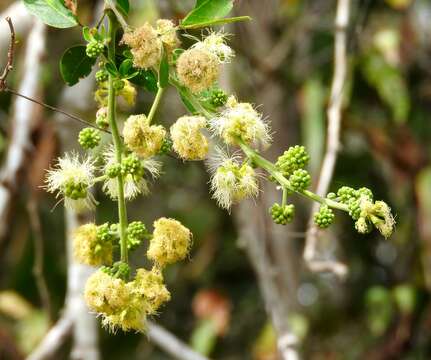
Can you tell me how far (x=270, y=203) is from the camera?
2477 mm

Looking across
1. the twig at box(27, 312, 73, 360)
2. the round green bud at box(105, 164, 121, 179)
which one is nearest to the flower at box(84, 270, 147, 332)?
the round green bud at box(105, 164, 121, 179)

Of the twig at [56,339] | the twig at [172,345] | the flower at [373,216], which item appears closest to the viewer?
the flower at [373,216]

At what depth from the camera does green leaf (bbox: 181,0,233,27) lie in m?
0.83

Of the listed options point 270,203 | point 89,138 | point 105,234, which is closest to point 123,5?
point 89,138

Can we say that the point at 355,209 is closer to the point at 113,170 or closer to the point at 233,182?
the point at 233,182

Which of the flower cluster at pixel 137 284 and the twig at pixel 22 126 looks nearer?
the flower cluster at pixel 137 284

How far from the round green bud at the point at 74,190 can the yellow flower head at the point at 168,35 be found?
0.18 meters

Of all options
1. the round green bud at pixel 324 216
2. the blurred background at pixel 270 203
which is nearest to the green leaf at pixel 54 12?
the round green bud at pixel 324 216

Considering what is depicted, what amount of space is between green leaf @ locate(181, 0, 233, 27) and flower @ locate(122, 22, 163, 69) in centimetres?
8

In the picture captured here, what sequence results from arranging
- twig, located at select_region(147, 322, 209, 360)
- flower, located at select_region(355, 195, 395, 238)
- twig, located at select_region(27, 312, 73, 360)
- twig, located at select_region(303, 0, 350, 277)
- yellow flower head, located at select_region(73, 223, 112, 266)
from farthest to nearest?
twig, located at select_region(147, 322, 209, 360) → twig, located at select_region(27, 312, 73, 360) → twig, located at select_region(303, 0, 350, 277) → yellow flower head, located at select_region(73, 223, 112, 266) → flower, located at select_region(355, 195, 395, 238)

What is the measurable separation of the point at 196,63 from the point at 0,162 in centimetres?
217

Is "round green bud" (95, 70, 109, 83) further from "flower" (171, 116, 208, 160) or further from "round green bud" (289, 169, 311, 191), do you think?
"round green bud" (289, 169, 311, 191)

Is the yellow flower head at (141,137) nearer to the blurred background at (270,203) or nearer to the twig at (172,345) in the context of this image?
the blurred background at (270,203)

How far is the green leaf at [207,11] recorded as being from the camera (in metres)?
0.83
